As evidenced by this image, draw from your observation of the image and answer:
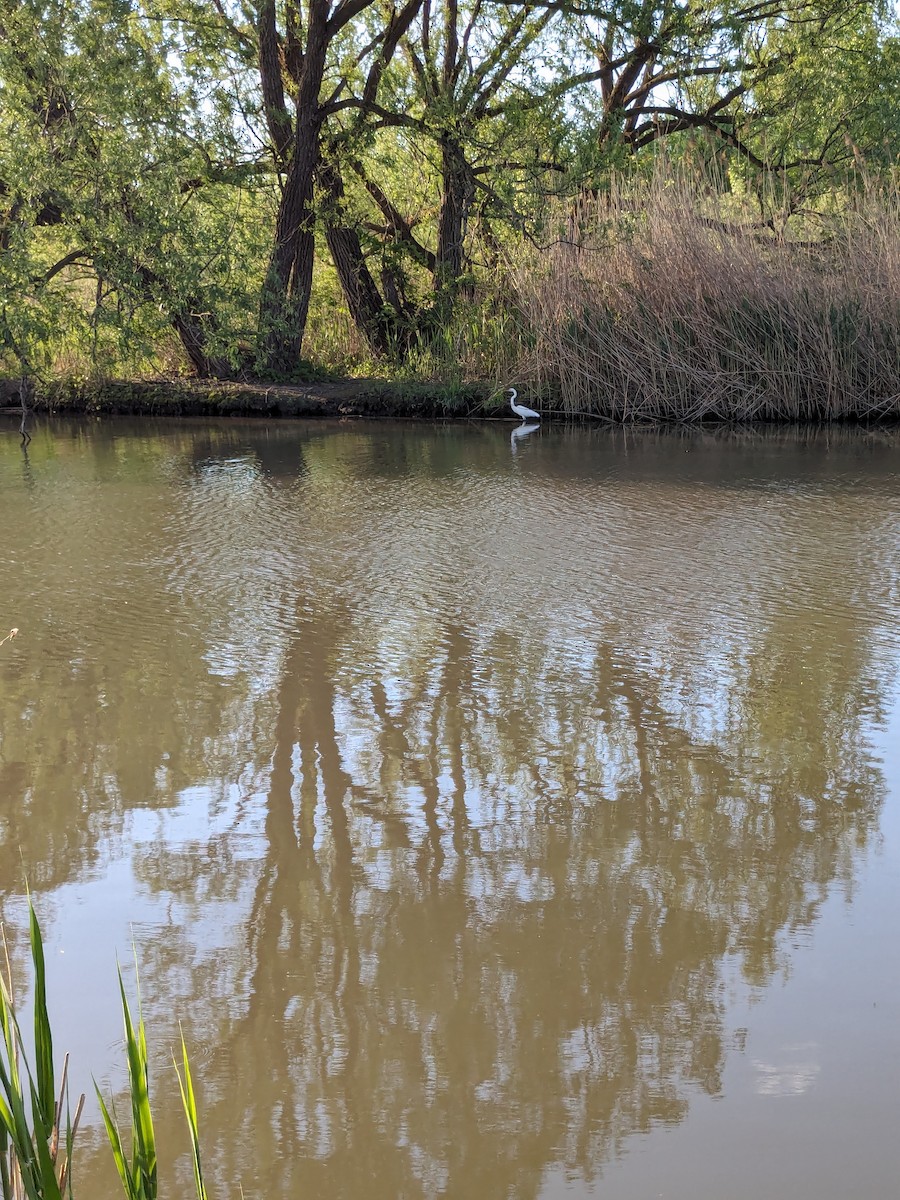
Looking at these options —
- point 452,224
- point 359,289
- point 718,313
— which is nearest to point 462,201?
point 452,224

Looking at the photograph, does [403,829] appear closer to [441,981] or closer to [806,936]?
[441,981]

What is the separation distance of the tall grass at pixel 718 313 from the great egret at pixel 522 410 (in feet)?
1.09

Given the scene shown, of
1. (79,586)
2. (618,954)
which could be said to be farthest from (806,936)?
(79,586)

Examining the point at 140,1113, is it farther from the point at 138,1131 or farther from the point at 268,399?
the point at 268,399

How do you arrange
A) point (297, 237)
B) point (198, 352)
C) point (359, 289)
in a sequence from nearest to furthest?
1. point (198, 352)
2. point (297, 237)
3. point (359, 289)

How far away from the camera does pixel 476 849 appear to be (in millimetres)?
2686

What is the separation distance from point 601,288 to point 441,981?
960 centimetres

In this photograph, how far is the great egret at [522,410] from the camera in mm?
10758

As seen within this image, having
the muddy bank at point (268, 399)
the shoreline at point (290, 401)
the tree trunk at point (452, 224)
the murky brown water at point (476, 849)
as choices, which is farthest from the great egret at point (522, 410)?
the murky brown water at point (476, 849)

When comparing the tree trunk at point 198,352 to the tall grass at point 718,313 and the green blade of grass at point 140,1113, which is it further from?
the green blade of grass at point 140,1113

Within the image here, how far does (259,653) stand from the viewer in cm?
412

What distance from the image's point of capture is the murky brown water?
180 cm

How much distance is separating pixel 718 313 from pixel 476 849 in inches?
344

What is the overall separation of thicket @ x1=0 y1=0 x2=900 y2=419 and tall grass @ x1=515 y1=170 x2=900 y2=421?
0.03 metres
